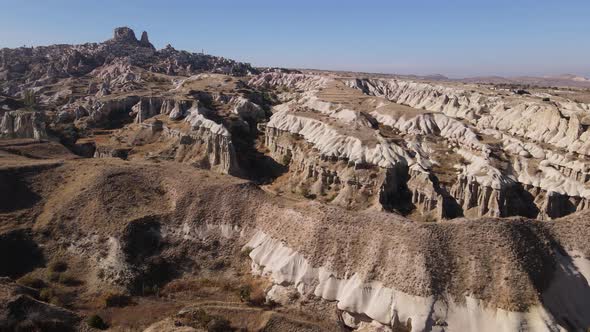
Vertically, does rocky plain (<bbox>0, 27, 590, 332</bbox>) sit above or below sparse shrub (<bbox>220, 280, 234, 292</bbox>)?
above

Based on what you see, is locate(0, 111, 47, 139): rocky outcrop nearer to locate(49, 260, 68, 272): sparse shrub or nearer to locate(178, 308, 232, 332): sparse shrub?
locate(49, 260, 68, 272): sparse shrub

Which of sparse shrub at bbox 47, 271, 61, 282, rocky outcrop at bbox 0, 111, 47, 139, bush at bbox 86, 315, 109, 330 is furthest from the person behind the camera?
rocky outcrop at bbox 0, 111, 47, 139

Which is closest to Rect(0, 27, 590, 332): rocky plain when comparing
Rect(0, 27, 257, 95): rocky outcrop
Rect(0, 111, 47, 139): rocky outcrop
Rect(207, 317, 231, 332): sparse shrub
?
Rect(207, 317, 231, 332): sparse shrub

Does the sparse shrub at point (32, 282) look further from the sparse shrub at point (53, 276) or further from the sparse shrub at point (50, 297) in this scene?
the sparse shrub at point (50, 297)

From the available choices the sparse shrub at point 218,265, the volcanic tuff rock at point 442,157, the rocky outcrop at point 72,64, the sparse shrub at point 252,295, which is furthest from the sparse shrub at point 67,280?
the rocky outcrop at point 72,64

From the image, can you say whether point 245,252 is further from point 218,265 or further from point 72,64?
point 72,64

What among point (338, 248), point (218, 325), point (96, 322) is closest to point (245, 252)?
point (338, 248)

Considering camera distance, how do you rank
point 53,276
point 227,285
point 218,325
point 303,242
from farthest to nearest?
1. point 303,242
2. point 227,285
3. point 53,276
4. point 218,325
